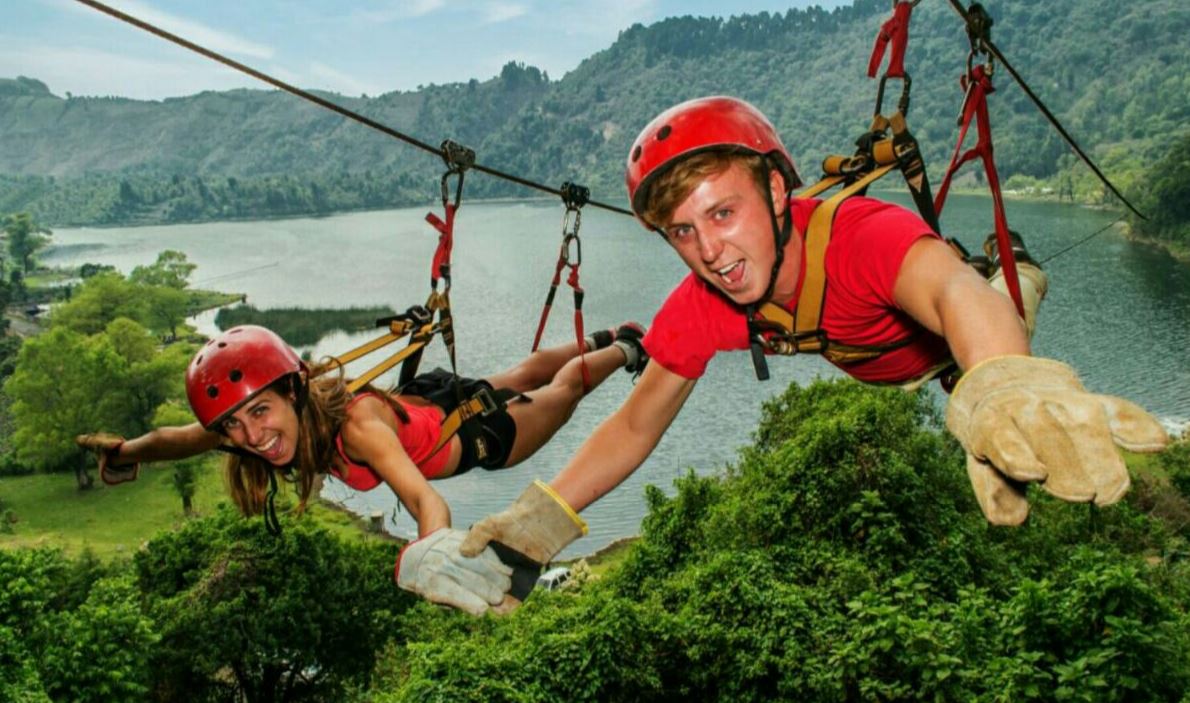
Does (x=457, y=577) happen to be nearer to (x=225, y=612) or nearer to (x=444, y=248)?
(x=444, y=248)

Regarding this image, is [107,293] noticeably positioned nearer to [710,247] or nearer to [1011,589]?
[1011,589]

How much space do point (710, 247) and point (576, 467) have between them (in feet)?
2.99

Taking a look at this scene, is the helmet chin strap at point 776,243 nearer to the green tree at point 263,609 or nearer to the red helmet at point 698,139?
the red helmet at point 698,139

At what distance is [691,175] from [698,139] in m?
0.11

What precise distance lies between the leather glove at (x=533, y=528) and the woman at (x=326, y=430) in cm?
17

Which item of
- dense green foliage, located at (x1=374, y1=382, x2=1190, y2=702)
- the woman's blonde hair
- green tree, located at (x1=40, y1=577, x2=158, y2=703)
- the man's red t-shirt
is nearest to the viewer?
the man's red t-shirt

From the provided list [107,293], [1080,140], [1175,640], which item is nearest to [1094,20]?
[1080,140]

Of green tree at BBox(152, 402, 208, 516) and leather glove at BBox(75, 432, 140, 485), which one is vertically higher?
leather glove at BBox(75, 432, 140, 485)

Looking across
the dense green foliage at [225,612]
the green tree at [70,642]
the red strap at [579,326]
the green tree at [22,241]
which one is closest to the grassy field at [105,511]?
the dense green foliage at [225,612]

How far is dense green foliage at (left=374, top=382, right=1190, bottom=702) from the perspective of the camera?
40.2 ft

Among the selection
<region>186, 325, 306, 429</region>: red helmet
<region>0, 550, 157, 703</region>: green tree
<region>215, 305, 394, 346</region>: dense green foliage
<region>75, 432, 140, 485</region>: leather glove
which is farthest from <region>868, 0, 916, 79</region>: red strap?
<region>215, 305, 394, 346</region>: dense green foliage

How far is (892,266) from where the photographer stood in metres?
2.47

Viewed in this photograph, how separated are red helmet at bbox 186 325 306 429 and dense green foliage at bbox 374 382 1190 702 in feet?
32.5

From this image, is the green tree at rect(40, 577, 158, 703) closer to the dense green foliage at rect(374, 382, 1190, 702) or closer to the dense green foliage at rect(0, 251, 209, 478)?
the dense green foliage at rect(374, 382, 1190, 702)
